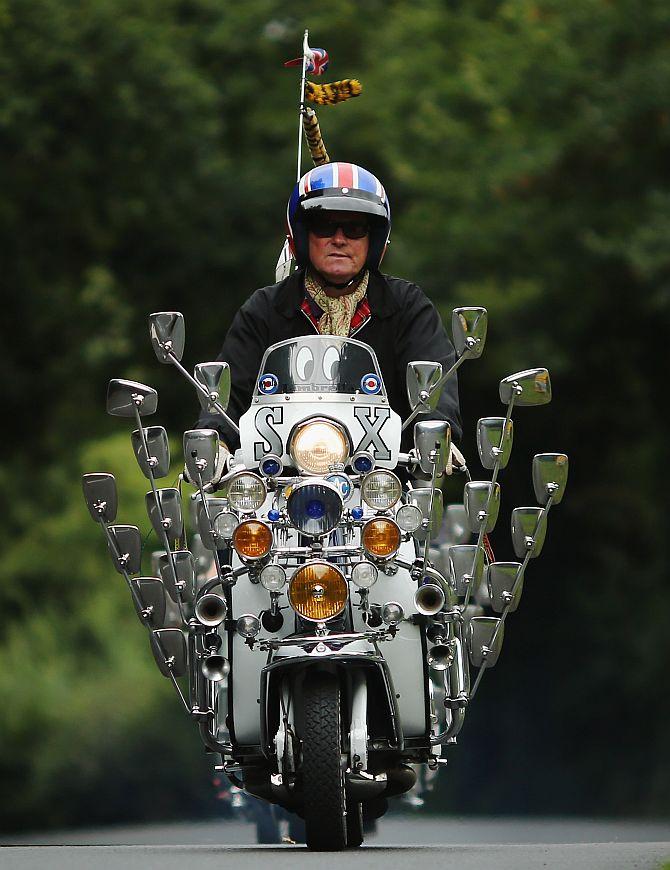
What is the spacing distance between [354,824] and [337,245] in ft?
7.76

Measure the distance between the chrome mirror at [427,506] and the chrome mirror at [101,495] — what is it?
3.52 feet

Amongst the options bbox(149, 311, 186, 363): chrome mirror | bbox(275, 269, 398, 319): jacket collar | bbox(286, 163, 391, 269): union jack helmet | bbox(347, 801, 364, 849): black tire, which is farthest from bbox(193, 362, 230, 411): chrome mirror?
bbox(347, 801, 364, 849): black tire

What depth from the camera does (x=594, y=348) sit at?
29.7 m

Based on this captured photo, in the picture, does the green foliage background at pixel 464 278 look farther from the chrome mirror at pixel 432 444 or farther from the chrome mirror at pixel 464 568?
the chrome mirror at pixel 432 444

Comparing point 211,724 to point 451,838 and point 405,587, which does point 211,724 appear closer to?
point 405,587

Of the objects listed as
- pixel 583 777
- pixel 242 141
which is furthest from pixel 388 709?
pixel 242 141

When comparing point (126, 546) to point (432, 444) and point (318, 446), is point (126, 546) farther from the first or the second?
point (432, 444)

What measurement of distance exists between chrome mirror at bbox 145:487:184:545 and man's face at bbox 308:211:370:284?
1.45m

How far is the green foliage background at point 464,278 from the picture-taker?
27000 mm

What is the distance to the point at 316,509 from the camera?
8250 millimetres

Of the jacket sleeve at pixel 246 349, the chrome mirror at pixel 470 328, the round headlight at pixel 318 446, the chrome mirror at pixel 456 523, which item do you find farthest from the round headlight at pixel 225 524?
the chrome mirror at pixel 456 523

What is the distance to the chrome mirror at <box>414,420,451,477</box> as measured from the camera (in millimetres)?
8508

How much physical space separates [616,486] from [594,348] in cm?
214

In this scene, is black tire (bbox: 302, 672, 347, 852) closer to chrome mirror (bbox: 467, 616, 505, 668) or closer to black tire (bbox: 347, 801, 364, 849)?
black tire (bbox: 347, 801, 364, 849)
